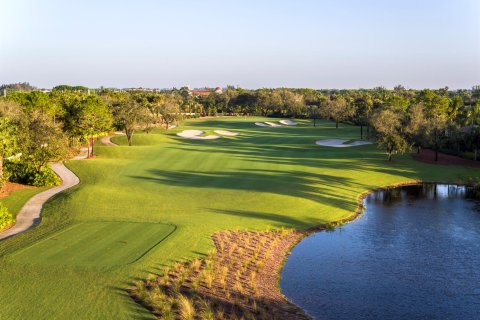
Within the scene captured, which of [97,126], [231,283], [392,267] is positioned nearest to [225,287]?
[231,283]

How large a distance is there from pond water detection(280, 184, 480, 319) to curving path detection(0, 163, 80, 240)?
59.8 feet

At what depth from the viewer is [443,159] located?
61.6 metres

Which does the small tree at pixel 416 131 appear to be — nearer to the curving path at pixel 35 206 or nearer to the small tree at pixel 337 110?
the curving path at pixel 35 206

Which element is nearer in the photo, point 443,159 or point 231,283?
point 231,283

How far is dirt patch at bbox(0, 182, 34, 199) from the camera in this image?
3997cm

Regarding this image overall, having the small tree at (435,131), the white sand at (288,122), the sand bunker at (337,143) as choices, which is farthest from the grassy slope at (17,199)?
the white sand at (288,122)

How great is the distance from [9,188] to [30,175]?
318 centimetres

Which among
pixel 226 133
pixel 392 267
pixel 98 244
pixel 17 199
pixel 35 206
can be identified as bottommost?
pixel 392 267

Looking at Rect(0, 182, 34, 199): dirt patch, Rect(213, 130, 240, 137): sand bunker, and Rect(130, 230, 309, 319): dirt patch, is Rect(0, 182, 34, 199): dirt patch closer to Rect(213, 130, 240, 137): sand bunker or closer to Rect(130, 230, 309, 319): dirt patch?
Rect(130, 230, 309, 319): dirt patch

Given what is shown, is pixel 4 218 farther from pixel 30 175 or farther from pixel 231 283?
pixel 231 283

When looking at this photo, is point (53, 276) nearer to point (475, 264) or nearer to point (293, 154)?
point (475, 264)

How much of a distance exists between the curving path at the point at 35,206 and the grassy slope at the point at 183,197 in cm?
105

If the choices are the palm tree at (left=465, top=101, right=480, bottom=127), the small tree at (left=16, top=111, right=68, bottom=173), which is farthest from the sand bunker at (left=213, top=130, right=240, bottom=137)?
the small tree at (left=16, top=111, right=68, bottom=173)

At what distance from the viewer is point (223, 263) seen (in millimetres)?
25750
